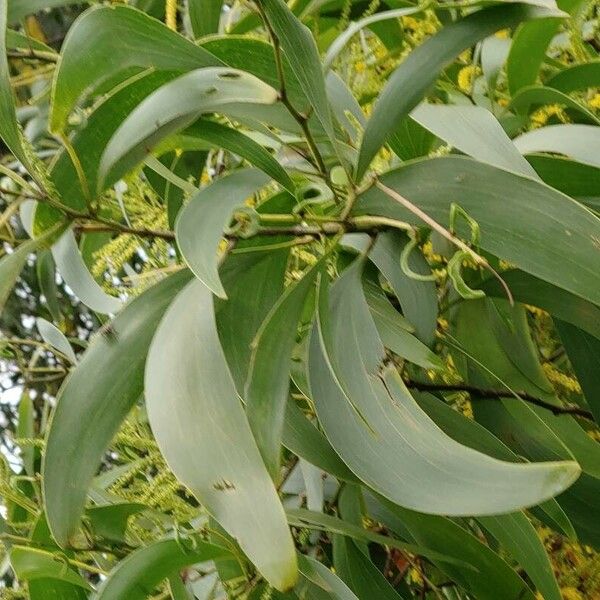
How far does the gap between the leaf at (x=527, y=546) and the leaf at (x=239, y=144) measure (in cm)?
25

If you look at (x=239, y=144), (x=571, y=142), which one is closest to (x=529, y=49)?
(x=571, y=142)

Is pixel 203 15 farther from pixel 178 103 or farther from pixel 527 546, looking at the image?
pixel 527 546

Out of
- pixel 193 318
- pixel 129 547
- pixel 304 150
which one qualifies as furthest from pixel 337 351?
pixel 129 547

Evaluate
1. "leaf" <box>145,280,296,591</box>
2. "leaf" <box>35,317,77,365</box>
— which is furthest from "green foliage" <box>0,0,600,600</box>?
"leaf" <box>35,317,77,365</box>

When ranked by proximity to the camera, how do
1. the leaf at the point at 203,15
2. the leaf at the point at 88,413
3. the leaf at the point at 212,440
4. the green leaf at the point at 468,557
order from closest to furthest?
the leaf at the point at 212,440
the leaf at the point at 88,413
the green leaf at the point at 468,557
the leaf at the point at 203,15

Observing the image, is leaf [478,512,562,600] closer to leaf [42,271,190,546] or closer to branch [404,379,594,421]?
branch [404,379,594,421]

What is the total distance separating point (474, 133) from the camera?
559 millimetres

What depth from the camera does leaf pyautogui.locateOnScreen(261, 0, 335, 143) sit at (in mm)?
494

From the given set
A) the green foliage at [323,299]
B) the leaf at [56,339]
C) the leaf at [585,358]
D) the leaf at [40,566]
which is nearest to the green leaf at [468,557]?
the green foliage at [323,299]

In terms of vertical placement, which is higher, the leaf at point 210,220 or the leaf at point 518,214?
the leaf at point 518,214

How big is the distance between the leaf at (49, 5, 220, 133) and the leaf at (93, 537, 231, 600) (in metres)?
0.26

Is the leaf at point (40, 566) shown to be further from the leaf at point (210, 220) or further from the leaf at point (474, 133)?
the leaf at point (474, 133)

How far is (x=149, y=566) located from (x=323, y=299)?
0.21 meters

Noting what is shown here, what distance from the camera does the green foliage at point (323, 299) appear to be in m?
0.47
